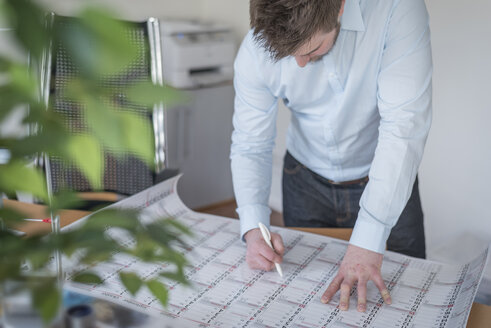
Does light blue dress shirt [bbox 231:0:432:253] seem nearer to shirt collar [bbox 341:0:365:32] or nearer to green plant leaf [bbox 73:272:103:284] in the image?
shirt collar [bbox 341:0:365:32]

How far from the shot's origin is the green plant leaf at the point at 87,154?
1.22 ft

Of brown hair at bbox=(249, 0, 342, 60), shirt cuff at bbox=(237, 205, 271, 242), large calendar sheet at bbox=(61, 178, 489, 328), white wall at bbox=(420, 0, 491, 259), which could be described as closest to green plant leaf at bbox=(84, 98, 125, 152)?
large calendar sheet at bbox=(61, 178, 489, 328)

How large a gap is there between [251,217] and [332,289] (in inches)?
14.3

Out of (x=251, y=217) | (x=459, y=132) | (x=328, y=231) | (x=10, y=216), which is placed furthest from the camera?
(x=459, y=132)

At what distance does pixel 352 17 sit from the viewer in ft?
4.90

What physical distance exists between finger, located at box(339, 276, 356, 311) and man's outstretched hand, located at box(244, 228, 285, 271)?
188 millimetres

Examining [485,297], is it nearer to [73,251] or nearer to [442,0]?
[73,251]

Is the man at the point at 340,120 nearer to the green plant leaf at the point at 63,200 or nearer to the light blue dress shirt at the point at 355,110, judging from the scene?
the light blue dress shirt at the point at 355,110

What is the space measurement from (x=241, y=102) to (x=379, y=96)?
410 mm

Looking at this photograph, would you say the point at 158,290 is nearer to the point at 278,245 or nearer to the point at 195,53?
the point at 278,245

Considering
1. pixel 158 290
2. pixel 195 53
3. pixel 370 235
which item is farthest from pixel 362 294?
pixel 195 53

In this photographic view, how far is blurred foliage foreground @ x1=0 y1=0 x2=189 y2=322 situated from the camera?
0.35 meters

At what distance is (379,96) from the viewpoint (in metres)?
1.45

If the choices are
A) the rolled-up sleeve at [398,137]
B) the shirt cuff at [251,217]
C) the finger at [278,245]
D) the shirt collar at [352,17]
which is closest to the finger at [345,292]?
the rolled-up sleeve at [398,137]
